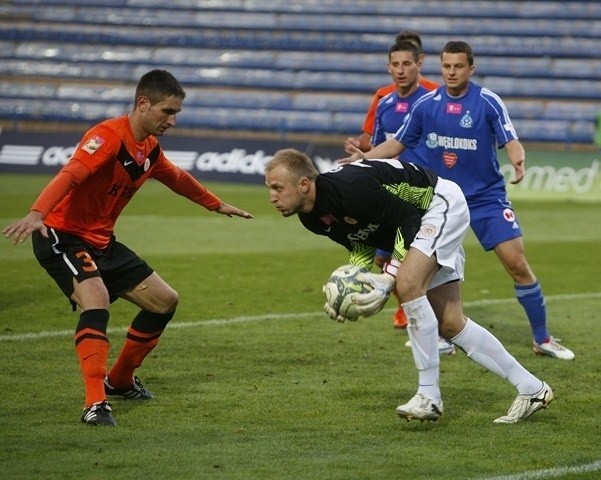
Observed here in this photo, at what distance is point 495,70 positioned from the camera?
3444cm

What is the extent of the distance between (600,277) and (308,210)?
8323 millimetres

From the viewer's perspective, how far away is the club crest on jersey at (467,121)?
933 cm

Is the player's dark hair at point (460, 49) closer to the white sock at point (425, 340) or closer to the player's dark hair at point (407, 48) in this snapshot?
the player's dark hair at point (407, 48)

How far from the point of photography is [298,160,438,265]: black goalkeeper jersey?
6277 millimetres

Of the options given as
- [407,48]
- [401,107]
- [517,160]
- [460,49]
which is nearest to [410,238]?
[517,160]

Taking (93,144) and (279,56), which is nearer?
(93,144)

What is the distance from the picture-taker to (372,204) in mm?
→ 6273

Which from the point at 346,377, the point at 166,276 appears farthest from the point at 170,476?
the point at 166,276

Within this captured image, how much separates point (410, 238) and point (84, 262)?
74.2 inches

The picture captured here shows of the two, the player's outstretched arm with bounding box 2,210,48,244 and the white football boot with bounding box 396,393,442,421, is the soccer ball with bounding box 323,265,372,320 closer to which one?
the white football boot with bounding box 396,393,442,421

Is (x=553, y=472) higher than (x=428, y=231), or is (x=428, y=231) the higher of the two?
(x=428, y=231)

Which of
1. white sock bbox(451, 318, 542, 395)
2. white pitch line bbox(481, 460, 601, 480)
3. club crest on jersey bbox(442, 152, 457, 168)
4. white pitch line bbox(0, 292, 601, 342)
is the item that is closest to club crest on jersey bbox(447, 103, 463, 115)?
club crest on jersey bbox(442, 152, 457, 168)

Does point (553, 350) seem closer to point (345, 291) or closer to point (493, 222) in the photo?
point (493, 222)

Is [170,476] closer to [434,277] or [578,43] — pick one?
[434,277]
